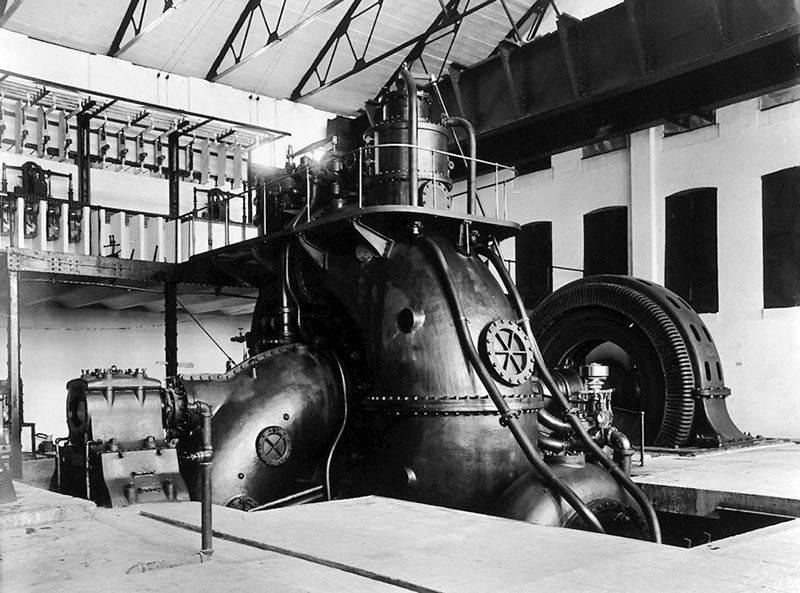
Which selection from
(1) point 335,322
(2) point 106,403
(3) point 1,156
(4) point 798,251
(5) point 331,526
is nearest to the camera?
(5) point 331,526

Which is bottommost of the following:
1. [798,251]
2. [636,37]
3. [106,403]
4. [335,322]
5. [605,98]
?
[106,403]

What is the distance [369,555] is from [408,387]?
3112mm

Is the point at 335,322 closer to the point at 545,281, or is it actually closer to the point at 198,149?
the point at 545,281

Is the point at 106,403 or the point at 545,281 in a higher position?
the point at 545,281

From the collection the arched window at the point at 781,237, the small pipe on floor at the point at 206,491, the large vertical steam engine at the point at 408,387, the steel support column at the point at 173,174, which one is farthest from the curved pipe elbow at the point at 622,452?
the steel support column at the point at 173,174

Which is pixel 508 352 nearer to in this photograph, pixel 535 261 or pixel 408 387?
pixel 408 387

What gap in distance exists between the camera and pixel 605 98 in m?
9.68

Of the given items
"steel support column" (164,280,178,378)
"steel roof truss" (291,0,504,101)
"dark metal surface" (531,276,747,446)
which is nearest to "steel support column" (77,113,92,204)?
"steel support column" (164,280,178,378)

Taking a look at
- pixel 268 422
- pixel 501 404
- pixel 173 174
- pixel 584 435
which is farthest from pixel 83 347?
pixel 584 435

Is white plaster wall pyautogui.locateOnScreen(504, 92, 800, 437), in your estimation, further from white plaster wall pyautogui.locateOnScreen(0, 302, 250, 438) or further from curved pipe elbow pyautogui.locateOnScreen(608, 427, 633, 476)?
white plaster wall pyautogui.locateOnScreen(0, 302, 250, 438)

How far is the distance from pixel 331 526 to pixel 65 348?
12.2 m

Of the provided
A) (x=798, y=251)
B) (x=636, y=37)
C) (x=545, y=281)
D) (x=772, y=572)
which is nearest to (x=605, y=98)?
(x=636, y=37)

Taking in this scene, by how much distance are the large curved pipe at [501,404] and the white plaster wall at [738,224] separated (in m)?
7.13

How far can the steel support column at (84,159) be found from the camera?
555 inches
